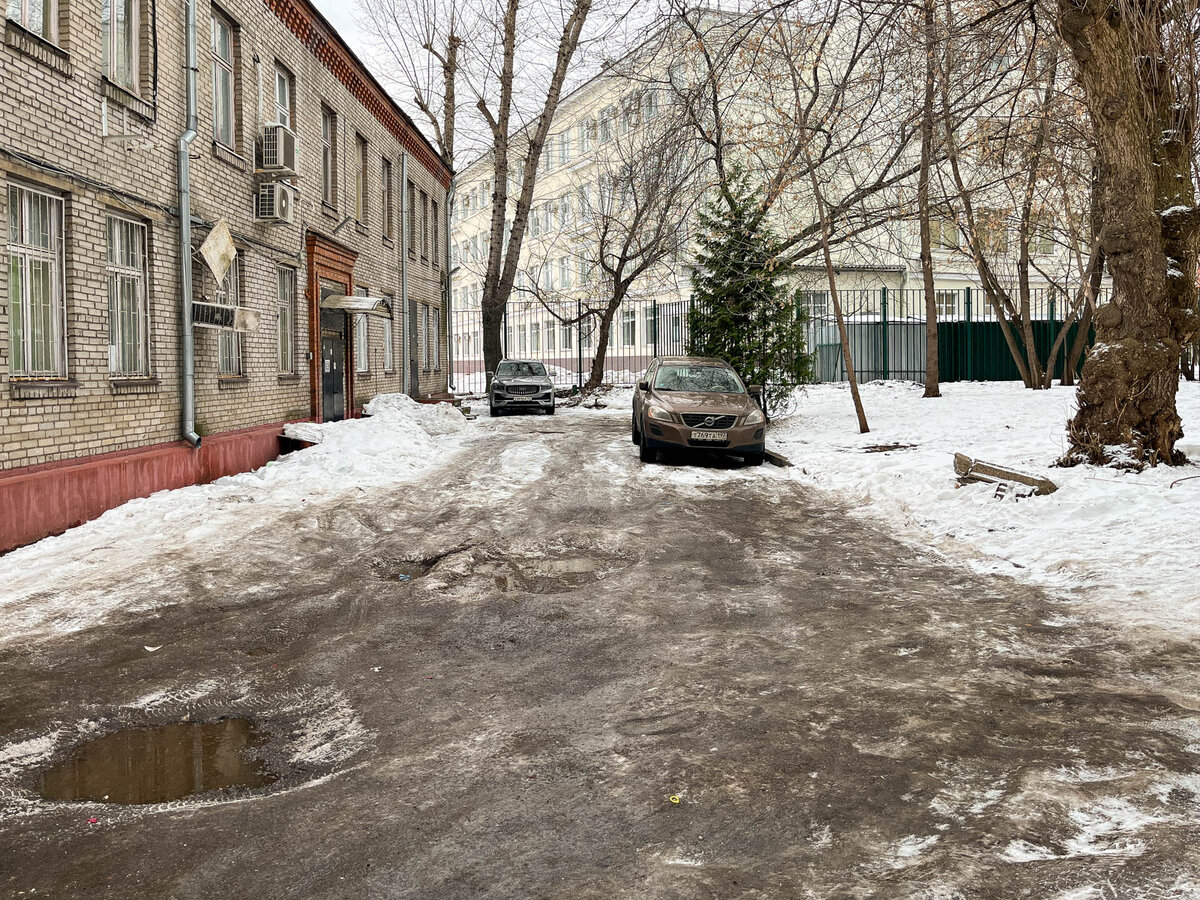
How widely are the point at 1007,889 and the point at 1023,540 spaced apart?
573cm

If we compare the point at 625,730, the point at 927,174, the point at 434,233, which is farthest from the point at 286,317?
the point at 625,730

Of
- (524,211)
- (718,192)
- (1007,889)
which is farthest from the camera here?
(524,211)

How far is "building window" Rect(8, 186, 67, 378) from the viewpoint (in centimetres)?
900

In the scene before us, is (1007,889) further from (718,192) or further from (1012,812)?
(718,192)

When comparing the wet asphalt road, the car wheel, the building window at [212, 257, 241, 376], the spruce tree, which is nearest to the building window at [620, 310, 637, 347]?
the spruce tree

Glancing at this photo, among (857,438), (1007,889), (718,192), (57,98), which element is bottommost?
(1007,889)

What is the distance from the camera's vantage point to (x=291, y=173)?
15031 mm

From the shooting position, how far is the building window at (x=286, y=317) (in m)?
16.3

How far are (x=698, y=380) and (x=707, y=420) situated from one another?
5.10 ft

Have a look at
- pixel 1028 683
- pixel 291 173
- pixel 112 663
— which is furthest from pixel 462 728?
pixel 291 173

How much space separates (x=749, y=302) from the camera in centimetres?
1944

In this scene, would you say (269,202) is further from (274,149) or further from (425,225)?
(425,225)

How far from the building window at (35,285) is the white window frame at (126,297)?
878 mm

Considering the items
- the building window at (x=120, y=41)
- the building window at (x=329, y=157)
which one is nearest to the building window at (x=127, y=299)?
the building window at (x=120, y=41)
